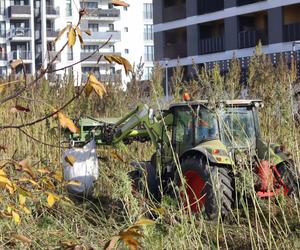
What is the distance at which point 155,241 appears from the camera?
4598 mm

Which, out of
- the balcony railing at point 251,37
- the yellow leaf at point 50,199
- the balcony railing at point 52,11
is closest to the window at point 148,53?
the balcony railing at point 52,11

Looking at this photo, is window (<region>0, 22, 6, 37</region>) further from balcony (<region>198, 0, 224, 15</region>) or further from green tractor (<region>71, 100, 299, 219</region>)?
green tractor (<region>71, 100, 299, 219</region>)

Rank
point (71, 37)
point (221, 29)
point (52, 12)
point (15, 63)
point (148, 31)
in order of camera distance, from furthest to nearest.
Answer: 1. point (148, 31)
2. point (52, 12)
3. point (221, 29)
4. point (15, 63)
5. point (71, 37)

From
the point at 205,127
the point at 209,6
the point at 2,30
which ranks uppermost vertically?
the point at 2,30

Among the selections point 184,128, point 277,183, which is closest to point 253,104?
point 184,128

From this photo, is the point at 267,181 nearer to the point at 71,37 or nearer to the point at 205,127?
the point at 71,37

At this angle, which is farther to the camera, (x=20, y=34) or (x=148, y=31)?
(x=148, y=31)

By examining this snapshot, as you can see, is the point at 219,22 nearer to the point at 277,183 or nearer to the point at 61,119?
the point at 277,183

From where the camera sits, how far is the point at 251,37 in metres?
36.8

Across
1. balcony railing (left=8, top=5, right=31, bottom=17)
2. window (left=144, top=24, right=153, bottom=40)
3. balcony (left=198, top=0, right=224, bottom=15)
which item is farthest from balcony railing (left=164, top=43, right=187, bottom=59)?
window (left=144, top=24, right=153, bottom=40)

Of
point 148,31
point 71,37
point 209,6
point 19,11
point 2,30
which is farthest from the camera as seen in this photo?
point 148,31

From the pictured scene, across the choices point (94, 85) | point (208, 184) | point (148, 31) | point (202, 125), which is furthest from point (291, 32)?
point (148, 31)

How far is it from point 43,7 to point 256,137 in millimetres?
68290

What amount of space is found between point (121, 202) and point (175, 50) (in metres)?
37.4
